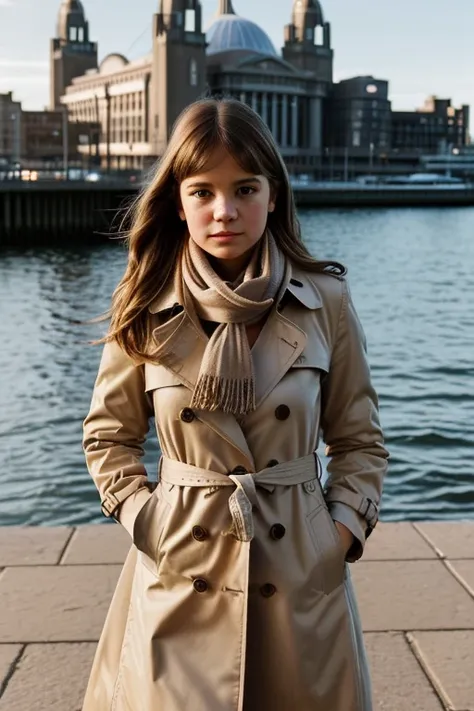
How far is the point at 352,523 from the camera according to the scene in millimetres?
2152

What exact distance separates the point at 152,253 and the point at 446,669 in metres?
1.70

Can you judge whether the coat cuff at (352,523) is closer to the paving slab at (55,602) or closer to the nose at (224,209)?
the nose at (224,209)

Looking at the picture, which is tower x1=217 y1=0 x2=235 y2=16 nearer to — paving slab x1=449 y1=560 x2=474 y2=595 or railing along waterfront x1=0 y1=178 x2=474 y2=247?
railing along waterfront x1=0 y1=178 x2=474 y2=247

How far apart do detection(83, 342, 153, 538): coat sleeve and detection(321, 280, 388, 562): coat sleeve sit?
1.26 ft

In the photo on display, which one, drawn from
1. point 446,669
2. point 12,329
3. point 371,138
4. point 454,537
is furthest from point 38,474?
point 371,138

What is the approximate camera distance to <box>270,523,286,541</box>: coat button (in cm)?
203

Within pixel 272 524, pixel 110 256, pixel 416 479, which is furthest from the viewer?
pixel 110 256

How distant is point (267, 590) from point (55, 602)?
1.96 m

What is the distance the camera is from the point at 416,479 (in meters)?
8.72

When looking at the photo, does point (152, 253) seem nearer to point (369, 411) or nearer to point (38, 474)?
point (369, 411)

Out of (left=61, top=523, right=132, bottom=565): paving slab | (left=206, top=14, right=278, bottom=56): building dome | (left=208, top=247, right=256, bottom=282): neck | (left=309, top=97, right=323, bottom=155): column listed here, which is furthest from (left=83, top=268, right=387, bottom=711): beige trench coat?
(left=206, top=14, right=278, bottom=56): building dome

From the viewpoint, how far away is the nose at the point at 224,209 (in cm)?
209

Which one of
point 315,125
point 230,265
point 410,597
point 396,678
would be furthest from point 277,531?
point 315,125

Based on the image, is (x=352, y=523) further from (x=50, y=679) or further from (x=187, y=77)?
(x=187, y=77)
